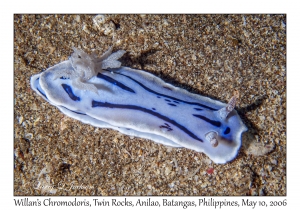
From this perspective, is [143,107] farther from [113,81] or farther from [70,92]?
[70,92]

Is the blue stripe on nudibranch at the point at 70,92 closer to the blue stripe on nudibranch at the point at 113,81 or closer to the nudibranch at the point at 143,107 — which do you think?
the nudibranch at the point at 143,107

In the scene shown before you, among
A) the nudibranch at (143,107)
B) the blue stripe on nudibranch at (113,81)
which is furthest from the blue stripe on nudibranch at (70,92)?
the blue stripe on nudibranch at (113,81)

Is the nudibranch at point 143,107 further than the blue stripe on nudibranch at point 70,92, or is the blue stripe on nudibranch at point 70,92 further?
the blue stripe on nudibranch at point 70,92

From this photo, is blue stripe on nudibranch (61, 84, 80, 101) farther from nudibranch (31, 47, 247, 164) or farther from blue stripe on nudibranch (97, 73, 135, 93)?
blue stripe on nudibranch (97, 73, 135, 93)

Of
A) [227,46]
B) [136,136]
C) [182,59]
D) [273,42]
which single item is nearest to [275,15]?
[273,42]

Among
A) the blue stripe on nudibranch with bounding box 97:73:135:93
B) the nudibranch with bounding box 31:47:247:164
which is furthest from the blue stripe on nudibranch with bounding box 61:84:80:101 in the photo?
the blue stripe on nudibranch with bounding box 97:73:135:93

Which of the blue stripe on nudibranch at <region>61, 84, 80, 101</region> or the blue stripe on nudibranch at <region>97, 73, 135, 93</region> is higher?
the blue stripe on nudibranch at <region>97, 73, 135, 93</region>

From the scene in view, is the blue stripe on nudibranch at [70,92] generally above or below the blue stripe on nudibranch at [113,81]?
below

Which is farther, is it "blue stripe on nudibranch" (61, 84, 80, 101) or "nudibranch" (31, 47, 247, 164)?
"blue stripe on nudibranch" (61, 84, 80, 101)

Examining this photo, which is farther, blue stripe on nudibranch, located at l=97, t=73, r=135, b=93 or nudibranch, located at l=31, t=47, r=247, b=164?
blue stripe on nudibranch, located at l=97, t=73, r=135, b=93
